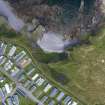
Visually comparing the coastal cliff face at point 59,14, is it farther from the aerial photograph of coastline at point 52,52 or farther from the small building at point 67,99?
the small building at point 67,99

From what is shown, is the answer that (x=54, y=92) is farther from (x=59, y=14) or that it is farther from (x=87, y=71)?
(x=59, y=14)

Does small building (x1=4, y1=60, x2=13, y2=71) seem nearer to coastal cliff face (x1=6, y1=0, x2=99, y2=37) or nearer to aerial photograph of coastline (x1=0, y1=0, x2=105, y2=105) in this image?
aerial photograph of coastline (x1=0, y1=0, x2=105, y2=105)

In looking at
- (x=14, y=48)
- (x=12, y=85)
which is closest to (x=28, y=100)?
(x=12, y=85)

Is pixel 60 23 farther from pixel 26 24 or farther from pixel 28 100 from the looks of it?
pixel 28 100

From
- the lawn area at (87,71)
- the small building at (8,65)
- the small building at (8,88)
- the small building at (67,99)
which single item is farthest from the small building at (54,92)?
the small building at (8,65)

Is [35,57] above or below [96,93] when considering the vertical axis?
above

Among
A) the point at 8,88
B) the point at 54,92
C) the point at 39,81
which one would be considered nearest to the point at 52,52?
the point at 39,81

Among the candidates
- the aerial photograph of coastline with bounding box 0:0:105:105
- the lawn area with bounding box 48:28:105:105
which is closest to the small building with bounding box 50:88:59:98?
the aerial photograph of coastline with bounding box 0:0:105:105
